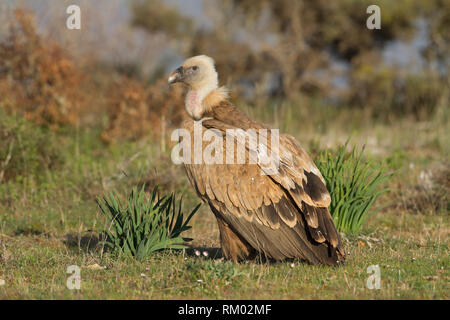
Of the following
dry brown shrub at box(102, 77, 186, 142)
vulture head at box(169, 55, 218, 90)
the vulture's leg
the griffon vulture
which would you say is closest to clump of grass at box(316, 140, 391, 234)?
the griffon vulture

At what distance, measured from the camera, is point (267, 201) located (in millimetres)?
5840

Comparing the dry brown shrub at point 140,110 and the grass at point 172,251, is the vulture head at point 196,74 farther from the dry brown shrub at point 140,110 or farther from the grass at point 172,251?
the dry brown shrub at point 140,110

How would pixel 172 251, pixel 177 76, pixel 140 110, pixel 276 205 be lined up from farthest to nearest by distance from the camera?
pixel 140 110
pixel 177 76
pixel 172 251
pixel 276 205

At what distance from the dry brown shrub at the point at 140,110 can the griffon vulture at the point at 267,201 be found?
22.9 feet

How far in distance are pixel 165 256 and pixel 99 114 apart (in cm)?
1099

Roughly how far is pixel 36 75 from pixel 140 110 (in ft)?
7.66

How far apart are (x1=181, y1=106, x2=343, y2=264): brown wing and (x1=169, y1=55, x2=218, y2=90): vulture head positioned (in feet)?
3.38

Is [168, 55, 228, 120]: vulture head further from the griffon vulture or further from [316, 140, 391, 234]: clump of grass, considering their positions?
[316, 140, 391, 234]: clump of grass

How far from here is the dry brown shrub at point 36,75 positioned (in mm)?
12852

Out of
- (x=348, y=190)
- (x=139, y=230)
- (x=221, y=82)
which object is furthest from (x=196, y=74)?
(x=221, y=82)

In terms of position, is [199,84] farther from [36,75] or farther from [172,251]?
[36,75]

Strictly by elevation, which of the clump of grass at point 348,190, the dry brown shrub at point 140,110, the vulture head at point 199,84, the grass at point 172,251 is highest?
the vulture head at point 199,84

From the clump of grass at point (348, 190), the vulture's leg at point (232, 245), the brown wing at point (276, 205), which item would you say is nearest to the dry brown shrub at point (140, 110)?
the clump of grass at point (348, 190)

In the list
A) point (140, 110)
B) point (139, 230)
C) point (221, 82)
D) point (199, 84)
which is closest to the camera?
point (139, 230)
